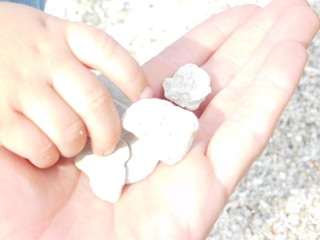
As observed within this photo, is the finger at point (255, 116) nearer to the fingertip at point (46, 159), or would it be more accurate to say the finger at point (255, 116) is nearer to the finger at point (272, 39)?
the finger at point (272, 39)

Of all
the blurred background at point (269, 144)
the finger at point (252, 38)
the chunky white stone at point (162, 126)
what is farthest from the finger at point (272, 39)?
the blurred background at point (269, 144)

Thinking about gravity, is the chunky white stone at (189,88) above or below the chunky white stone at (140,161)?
above

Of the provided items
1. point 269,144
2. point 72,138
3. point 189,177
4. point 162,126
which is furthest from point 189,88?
point 269,144

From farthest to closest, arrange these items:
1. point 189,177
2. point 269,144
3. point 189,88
→ point 269,144
point 189,88
point 189,177

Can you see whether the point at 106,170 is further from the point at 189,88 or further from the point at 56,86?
the point at 189,88

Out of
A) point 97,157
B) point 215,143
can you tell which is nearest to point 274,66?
point 215,143

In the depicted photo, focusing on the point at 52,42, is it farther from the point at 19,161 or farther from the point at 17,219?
the point at 17,219

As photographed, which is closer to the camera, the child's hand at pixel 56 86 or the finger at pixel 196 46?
the child's hand at pixel 56 86
